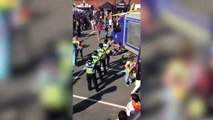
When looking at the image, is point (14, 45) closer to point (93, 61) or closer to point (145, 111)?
point (145, 111)

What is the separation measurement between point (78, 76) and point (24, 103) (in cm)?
1214

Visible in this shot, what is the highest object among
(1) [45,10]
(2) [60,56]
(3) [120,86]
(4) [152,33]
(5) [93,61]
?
(1) [45,10]

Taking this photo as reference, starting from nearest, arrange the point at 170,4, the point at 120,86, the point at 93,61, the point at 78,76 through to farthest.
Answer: the point at 170,4, the point at 93,61, the point at 120,86, the point at 78,76

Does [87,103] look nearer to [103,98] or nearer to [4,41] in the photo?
[103,98]

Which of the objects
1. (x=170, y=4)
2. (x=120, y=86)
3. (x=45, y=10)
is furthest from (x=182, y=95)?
(x=120, y=86)

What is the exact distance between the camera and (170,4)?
4.74 ft

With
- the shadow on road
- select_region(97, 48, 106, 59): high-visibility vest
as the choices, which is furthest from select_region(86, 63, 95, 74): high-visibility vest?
select_region(97, 48, 106, 59): high-visibility vest

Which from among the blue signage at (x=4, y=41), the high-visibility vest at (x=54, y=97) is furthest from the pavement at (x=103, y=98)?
the blue signage at (x=4, y=41)

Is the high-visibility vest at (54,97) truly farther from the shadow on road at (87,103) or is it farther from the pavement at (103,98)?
the shadow on road at (87,103)

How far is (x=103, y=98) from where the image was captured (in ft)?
36.5

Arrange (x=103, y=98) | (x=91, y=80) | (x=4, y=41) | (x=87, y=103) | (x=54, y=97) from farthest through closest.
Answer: (x=91, y=80) < (x=103, y=98) < (x=87, y=103) < (x=54, y=97) < (x=4, y=41)

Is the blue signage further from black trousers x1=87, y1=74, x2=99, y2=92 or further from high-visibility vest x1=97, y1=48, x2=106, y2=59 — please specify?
high-visibility vest x1=97, y1=48, x2=106, y2=59

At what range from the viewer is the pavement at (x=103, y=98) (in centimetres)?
975

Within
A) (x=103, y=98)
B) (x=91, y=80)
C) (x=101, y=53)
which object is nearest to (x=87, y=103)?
(x=103, y=98)
